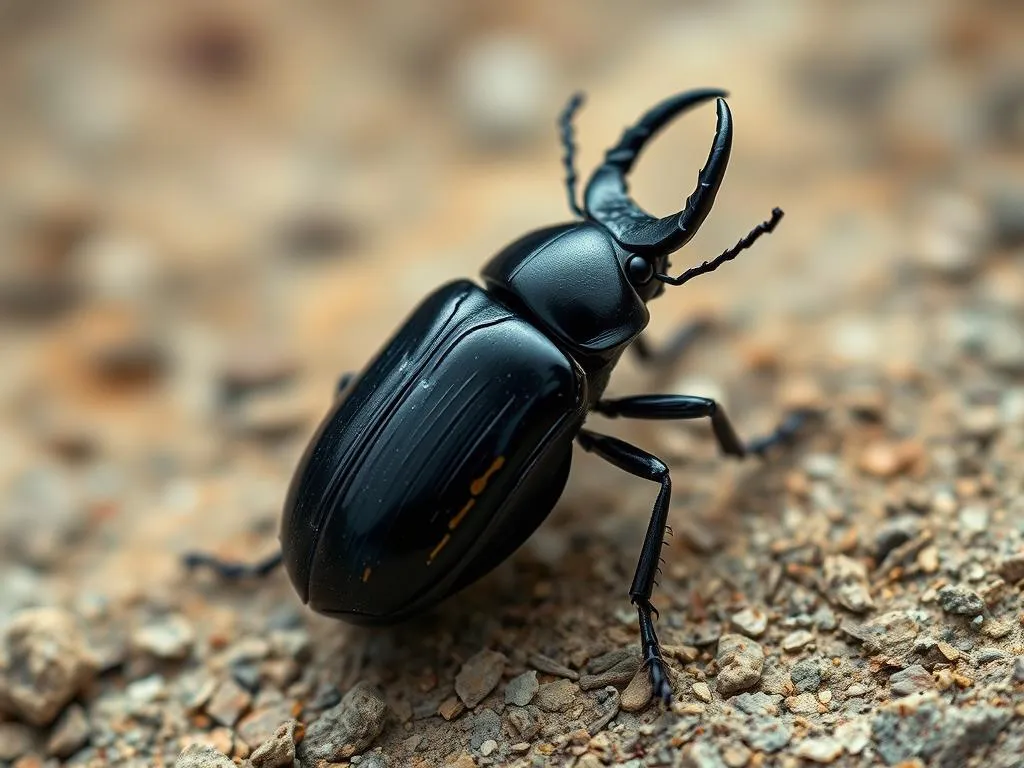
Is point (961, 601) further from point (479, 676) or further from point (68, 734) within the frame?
point (68, 734)

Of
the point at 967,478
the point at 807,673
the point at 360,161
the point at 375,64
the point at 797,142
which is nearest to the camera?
the point at 807,673

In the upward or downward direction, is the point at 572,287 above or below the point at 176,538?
above

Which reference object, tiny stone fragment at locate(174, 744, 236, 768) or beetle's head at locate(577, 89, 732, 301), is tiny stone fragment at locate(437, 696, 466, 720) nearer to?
tiny stone fragment at locate(174, 744, 236, 768)

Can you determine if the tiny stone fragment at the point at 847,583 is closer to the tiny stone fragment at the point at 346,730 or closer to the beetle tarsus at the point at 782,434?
the beetle tarsus at the point at 782,434

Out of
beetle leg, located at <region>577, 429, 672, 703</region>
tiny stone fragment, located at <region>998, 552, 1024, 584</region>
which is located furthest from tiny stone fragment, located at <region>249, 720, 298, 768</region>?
tiny stone fragment, located at <region>998, 552, 1024, 584</region>

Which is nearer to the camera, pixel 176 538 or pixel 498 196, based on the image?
pixel 176 538

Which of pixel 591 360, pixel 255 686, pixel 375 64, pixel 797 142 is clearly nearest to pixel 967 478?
pixel 591 360

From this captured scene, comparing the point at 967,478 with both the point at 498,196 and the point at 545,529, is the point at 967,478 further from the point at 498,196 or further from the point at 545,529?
the point at 498,196
